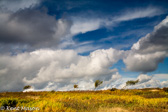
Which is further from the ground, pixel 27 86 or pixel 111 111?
pixel 27 86

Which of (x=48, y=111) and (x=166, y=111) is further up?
(x=48, y=111)

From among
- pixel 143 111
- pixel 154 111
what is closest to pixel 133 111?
pixel 143 111

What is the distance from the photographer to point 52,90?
4028 cm

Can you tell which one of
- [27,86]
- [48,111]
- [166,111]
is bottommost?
[166,111]

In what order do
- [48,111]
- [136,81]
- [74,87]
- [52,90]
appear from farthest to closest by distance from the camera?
1. [136,81]
2. [74,87]
3. [52,90]
4. [48,111]

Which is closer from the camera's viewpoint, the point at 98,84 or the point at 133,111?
the point at 133,111

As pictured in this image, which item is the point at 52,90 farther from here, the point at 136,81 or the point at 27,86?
the point at 136,81

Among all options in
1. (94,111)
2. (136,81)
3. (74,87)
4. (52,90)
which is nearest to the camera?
(94,111)

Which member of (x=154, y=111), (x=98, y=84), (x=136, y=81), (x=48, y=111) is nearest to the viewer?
(x=48, y=111)

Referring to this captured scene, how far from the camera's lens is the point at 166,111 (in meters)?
13.5

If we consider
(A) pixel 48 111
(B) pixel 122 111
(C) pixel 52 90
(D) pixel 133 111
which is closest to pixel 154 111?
(D) pixel 133 111

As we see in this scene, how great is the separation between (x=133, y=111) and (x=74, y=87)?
36115mm

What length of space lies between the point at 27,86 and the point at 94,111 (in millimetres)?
42719

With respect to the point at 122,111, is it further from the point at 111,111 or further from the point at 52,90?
the point at 52,90
